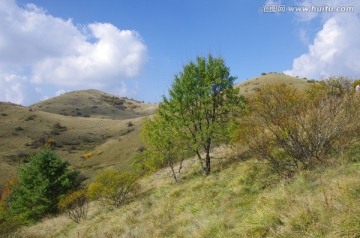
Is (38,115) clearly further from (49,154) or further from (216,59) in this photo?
(216,59)

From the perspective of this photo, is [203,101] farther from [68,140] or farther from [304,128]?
[68,140]

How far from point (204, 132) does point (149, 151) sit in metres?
Answer: 6.11

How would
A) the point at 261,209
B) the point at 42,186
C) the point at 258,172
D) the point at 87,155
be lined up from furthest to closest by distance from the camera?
the point at 87,155, the point at 42,186, the point at 258,172, the point at 261,209

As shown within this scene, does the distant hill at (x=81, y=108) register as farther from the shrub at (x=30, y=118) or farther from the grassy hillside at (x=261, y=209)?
the grassy hillside at (x=261, y=209)

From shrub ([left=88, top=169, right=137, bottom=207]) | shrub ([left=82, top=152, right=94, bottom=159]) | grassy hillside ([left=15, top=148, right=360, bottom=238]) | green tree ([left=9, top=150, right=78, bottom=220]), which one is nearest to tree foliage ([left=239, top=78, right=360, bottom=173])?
grassy hillside ([left=15, top=148, right=360, bottom=238])

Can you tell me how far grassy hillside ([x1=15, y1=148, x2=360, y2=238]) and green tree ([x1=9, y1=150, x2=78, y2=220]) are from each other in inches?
648

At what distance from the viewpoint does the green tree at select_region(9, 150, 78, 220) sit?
1242 inches

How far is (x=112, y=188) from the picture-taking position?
21.8 metres

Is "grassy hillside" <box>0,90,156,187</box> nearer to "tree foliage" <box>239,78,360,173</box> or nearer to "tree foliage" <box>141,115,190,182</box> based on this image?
"tree foliage" <box>141,115,190,182</box>

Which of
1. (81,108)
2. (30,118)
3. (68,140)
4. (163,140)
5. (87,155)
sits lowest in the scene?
(163,140)

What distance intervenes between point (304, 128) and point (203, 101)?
35.9 feet

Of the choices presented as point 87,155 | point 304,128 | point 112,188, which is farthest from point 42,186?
point 87,155

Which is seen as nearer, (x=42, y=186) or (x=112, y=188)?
(x=112, y=188)

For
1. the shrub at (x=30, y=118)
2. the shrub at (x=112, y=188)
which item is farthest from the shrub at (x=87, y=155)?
the shrub at (x=112, y=188)
